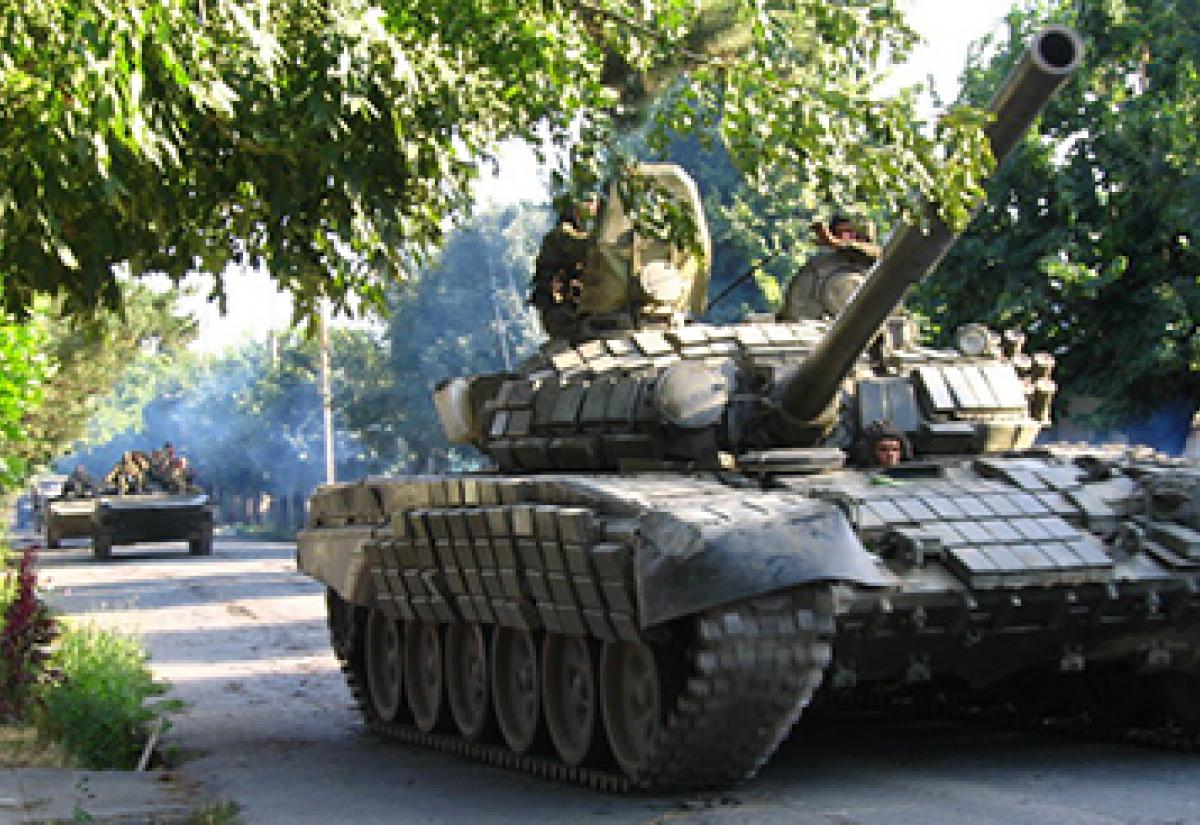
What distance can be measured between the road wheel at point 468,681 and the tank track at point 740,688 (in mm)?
2377

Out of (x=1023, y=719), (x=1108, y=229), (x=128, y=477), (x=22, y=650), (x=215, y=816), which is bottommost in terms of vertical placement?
(x=1023, y=719)

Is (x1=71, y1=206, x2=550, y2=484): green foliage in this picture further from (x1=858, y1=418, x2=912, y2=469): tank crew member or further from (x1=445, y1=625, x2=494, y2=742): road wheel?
(x1=858, y1=418, x2=912, y2=469): tank crew member

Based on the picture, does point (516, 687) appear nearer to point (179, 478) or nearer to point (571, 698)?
point (571, 698)

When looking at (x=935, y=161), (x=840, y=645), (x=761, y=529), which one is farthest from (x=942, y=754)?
(x=935, y=161)

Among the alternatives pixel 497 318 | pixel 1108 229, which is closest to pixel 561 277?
pixel 1108 229

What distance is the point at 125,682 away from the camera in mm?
14023

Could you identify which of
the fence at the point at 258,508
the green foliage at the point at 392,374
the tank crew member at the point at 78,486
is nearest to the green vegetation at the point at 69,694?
the tank crew member at the point at 78,486

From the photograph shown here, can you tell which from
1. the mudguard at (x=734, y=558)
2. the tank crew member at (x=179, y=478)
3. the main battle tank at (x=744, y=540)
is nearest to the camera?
the mudguard at (x=734, y=558)

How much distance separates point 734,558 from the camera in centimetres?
948

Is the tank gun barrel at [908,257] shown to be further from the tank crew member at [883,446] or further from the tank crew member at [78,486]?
the tank crew member at [78,486]

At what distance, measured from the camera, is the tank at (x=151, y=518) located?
38.9 metres

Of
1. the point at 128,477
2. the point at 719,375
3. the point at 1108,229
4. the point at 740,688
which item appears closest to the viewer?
the point at 740,688

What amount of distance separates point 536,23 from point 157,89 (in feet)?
6.90

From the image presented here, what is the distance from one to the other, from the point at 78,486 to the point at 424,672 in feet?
111
